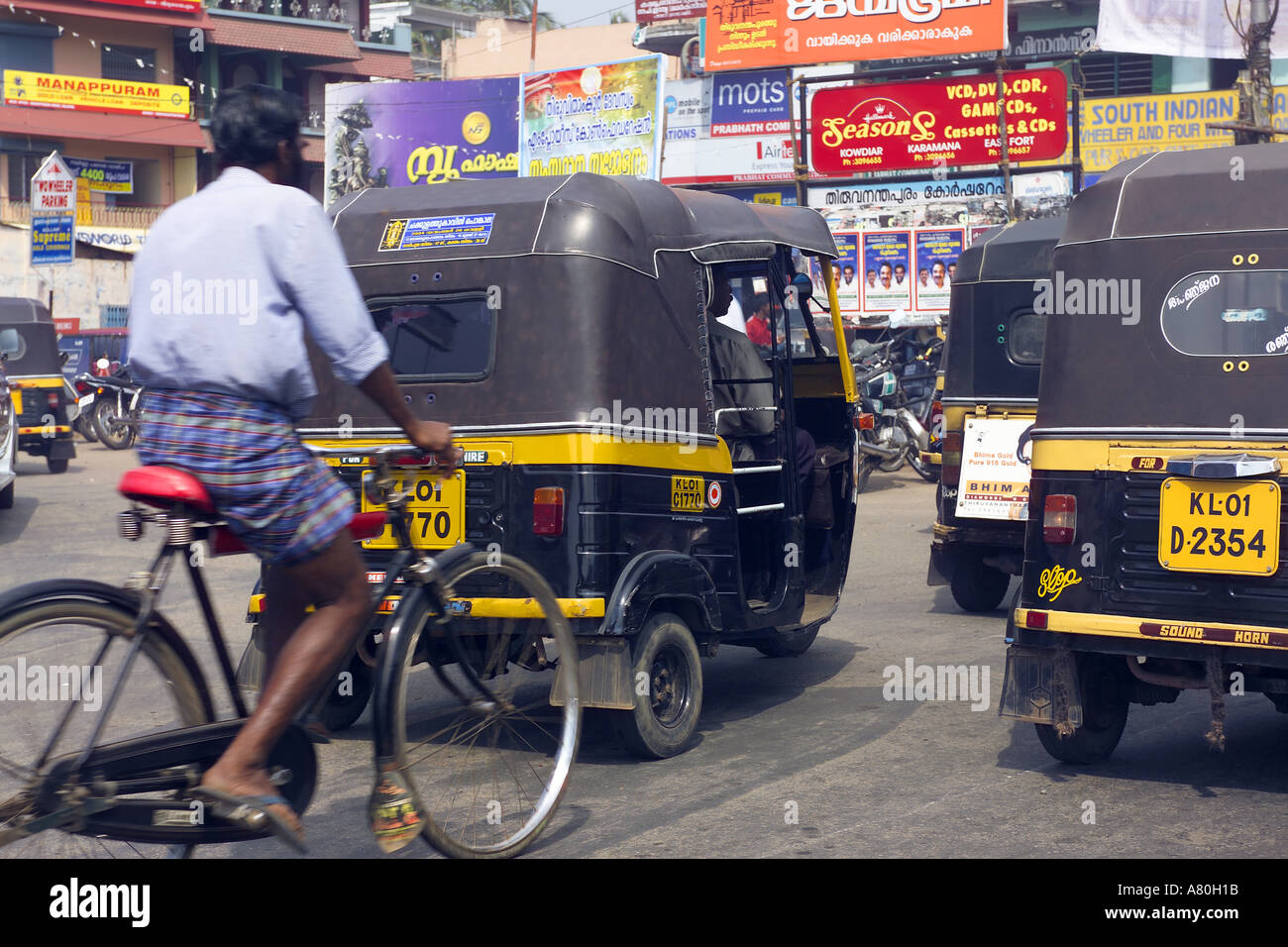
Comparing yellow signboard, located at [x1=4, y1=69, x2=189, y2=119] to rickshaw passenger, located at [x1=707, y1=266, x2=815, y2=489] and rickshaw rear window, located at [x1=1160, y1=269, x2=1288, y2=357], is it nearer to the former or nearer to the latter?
rickshaw passenger, located at [x1=707, y1=266, x2=815, y2=489]

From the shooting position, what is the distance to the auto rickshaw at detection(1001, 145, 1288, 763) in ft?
16.6

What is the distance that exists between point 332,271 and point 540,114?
24.4 meters

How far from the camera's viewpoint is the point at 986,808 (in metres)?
5.02

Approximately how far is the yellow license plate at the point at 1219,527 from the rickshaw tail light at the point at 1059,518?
0.32 m

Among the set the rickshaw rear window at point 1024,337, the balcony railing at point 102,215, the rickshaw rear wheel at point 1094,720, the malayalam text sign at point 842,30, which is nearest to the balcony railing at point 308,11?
the balcony railing at point 102,215

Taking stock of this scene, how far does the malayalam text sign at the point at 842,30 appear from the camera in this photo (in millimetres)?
23281

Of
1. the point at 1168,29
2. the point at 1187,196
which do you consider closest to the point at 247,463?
the point at 1187,196

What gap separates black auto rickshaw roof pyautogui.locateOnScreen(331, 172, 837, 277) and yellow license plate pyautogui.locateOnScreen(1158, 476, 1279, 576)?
2.31 m

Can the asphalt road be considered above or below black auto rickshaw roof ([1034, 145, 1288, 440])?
below

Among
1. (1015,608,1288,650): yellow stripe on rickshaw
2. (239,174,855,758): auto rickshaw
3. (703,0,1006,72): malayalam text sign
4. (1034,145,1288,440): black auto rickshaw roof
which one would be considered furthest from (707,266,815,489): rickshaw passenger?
(703,0,1006,72): malayalam text sign

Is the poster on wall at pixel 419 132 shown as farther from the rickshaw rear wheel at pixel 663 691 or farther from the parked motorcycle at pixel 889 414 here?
the rickshaw rear wheel at pixel 663 691

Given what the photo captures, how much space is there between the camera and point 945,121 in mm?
21625

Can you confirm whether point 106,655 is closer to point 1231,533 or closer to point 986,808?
point 986,808

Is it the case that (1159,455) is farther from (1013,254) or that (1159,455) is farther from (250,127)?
(1013,254)
